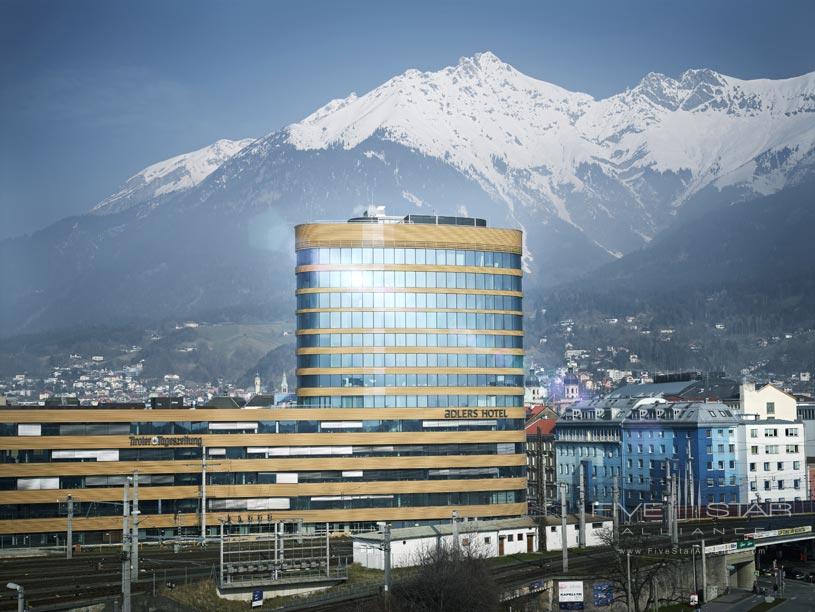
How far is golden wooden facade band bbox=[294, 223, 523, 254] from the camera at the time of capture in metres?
184

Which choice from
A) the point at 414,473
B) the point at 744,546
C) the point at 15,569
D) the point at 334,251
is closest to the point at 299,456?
the point at 414,473

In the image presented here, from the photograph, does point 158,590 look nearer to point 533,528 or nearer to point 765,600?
point 533,528

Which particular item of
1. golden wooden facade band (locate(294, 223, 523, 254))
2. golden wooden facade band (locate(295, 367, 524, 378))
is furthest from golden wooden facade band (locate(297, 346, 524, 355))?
golden wooden facade band (locate(294, 223, 523, 254))

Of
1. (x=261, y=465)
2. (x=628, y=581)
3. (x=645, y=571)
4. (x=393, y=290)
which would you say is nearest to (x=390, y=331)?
(x=393, y=290)

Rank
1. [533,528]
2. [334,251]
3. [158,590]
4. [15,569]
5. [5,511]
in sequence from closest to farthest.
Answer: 1. [158,590]
2. [15,569]
3. [5,511]
4. [533,528]
5. [334,251]

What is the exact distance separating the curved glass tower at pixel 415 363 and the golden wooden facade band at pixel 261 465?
286 millimetres

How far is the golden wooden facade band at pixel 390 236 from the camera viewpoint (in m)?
184

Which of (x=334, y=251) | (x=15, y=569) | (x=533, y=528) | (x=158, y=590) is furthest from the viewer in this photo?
(x=334, y=251)

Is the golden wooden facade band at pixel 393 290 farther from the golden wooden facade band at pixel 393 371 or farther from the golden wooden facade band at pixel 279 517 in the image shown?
the golden wooden facade band at pixel 279 517

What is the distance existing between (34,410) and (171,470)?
702 inches

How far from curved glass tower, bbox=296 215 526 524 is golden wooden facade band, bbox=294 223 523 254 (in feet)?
0.45

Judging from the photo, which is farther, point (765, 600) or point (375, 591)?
point (765, 600)

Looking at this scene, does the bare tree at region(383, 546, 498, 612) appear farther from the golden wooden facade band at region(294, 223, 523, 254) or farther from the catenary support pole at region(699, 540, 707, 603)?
the golden wooden facade band at region(294, 223, 523, 254)

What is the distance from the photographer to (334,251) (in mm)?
184125
